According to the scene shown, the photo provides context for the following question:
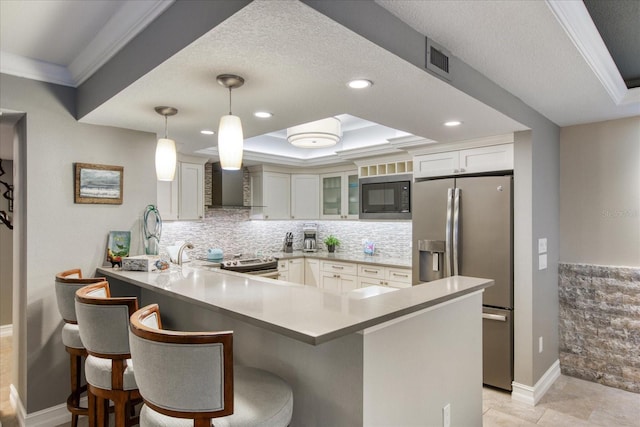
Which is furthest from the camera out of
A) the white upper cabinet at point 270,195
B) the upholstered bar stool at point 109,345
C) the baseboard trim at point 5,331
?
the white upper cabinet at point 270,195

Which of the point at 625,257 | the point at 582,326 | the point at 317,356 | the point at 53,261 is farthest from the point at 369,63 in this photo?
the point at 582,326

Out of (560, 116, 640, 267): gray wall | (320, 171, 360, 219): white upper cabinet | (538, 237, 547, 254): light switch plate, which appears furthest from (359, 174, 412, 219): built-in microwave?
(560, 116, 640, 267): gray wall

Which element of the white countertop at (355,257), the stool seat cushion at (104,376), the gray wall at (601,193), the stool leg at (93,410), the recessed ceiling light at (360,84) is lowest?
the stool leg at (93,410)

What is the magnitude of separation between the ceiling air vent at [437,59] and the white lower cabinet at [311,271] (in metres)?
3.76

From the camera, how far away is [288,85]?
2.03 m

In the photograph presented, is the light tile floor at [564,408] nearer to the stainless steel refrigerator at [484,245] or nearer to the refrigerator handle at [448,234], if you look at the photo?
the stainless steel refrigerator at [484,245]

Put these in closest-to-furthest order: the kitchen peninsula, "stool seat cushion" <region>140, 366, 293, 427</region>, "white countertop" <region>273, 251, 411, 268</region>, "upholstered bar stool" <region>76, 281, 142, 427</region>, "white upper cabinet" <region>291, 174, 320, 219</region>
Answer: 1. "stool seat cushion" <region>140, 366, 293, 427</region>
2. the kitchen peninsula
3. "upholstered bar stool" <region>76, 281, 142, 427</region>
4. "white countertop" <region>273, 251, 411, 268</region>
5. "white upper cabinet" <region>291, 174, 320, 219</region>

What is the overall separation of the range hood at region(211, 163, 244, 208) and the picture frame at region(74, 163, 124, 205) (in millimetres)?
1931

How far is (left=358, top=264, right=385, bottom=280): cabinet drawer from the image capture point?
4.60 meters

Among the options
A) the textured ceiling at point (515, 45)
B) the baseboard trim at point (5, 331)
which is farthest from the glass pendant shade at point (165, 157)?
the baseboard trim at point (5, 331)

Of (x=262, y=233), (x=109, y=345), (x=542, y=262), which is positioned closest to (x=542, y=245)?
(x=542, y=262)

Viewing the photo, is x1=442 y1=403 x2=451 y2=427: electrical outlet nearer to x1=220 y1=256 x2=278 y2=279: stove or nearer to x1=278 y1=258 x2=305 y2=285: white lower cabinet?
x1=220 y1=256 x2=278 y2=279: stove

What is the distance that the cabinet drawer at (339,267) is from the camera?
491 centimetres

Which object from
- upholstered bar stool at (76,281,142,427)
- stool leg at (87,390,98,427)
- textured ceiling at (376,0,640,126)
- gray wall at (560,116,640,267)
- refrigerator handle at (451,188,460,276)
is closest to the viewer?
textured ceiling at (376,0,640,126)
